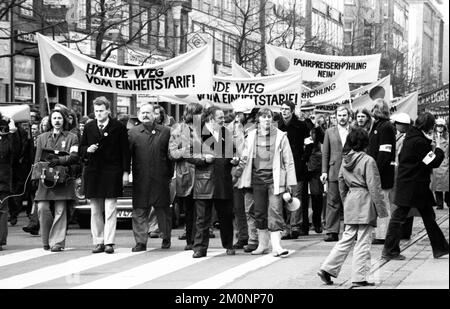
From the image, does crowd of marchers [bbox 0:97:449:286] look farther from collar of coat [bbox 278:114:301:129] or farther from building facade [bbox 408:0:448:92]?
building facade [bbox 408:0:448:92]

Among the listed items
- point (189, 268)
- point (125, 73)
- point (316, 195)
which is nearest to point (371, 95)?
point (316, 195)

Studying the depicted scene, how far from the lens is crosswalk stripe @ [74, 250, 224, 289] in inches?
349

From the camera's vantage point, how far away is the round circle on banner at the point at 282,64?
18739 millimetres

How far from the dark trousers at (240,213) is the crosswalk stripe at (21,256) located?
92.4 inches

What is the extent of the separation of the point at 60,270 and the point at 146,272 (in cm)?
92

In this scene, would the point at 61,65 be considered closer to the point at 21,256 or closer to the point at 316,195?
the point at 21,256

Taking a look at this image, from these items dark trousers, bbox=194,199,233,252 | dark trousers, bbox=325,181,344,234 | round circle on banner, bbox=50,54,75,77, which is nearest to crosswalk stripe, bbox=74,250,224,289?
dark trousers, bbox=194,199,233,252

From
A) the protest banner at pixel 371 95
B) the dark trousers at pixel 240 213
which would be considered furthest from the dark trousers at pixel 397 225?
the protest banner at pixel 371 95

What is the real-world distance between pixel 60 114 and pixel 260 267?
3.56 metres

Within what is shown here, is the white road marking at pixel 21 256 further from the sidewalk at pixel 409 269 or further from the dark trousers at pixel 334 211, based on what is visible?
the sidewalk at pixel 409 269

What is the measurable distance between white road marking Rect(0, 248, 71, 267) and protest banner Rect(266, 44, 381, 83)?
769cm

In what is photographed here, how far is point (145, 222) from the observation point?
481 inches

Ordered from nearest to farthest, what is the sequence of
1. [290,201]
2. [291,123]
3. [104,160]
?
[290,201], [104,160], [291,123]
